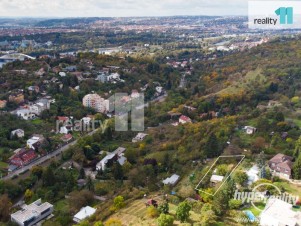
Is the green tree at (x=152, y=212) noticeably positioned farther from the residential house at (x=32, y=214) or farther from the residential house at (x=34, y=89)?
the residential house at (x=34, y=89)

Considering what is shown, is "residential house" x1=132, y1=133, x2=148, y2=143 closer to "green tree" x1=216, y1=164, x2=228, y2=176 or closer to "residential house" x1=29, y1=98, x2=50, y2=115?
"green tree" x1=216, y1=164, x2=228, y2=176

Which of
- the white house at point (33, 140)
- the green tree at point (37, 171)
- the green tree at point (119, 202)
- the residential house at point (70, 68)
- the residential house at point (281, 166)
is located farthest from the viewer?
the residential house at point (70, 68)

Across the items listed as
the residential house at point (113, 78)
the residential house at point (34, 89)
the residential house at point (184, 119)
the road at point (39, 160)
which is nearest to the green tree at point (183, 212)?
the road at point (39, 160)

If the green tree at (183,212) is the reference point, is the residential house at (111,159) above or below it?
below

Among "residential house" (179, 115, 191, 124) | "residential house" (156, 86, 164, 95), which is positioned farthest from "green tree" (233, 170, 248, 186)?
"residential house" (156, 86, 164, 95)

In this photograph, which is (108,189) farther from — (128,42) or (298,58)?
(128,42)

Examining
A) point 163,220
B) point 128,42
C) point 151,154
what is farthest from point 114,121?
point 128,42

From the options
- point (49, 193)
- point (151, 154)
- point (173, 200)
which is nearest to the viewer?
point (173, 200)
